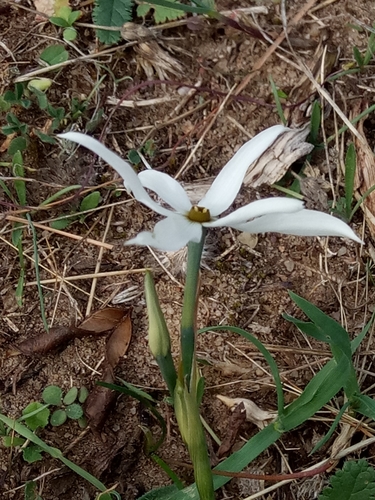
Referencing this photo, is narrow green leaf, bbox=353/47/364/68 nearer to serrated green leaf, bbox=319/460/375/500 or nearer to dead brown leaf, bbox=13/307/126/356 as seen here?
dead brown leaf, bbox=13/307/126/356

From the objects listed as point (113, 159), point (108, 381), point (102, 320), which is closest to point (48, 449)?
point (108, 381)

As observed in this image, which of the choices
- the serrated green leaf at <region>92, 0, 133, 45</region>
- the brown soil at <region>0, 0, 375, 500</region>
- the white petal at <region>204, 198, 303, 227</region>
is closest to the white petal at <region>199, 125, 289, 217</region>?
the white petal at <region>204, 198, 303, 227</region>

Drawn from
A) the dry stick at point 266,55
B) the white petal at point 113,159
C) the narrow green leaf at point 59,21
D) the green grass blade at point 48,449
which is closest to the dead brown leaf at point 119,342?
the green grass blade at point 48,449

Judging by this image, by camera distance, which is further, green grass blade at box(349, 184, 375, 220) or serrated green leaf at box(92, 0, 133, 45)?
serrated green leaf at box(92, 0, 133, 45)

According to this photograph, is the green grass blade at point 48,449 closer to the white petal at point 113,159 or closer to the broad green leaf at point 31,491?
the broad green leaf at point 31,491

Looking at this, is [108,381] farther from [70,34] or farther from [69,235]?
[70,34]
